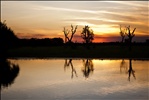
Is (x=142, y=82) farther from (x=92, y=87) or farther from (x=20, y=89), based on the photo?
(x=20, y=89)

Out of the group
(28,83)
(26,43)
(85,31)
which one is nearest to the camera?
(28,83)

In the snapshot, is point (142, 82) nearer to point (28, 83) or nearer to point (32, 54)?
point (28, 83)

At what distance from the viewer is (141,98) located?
1531cm

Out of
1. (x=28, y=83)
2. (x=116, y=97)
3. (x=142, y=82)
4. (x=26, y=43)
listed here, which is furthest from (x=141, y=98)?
(x=26, y=43)

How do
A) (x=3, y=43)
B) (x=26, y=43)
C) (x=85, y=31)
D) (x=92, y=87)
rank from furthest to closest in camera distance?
(x=26, y=43) < (x=85, y=31) < (x=3, y=43) < (x=92, y=87)

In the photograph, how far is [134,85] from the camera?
20312mm

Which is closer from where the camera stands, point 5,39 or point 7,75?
point 7,75

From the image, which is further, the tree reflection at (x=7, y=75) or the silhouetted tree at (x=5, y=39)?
the silhouetted tree at (x=5, y=39)

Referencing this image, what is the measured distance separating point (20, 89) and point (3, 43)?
134ft

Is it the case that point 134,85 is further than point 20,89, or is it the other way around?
point 134,85

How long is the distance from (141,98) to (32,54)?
149 ft

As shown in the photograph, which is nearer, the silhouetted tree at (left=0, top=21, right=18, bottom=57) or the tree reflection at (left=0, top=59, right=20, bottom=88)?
the tree reflection at (left=0, top=59, right=20, bottom=88)

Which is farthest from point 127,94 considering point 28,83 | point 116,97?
point 28,83

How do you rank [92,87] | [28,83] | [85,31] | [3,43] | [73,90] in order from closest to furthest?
[73,90] < [92,87] < [28,83] < [3,43] < [85,31]
